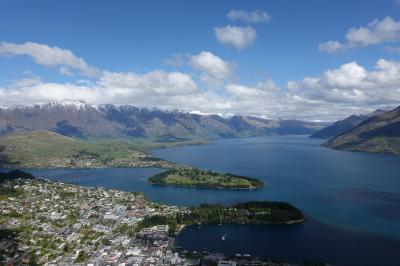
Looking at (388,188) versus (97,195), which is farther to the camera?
(388,188)

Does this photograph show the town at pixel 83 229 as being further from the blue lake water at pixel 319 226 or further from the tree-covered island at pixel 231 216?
the blue lake water at pixel 319 226

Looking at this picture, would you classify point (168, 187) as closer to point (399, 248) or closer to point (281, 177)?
point (281, 177)

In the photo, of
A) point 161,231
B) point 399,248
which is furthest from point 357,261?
point 161,231

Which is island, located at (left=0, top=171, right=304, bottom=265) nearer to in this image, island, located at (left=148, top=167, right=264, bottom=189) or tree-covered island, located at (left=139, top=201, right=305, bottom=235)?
tree-covered island, located at (left=139, top=201, right=305, bottom=235)

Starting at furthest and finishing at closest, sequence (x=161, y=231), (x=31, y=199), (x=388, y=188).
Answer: (x=388, y=188) < (x=31, y=199) < (x=161, y=231)

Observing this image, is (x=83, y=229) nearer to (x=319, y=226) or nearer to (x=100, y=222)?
(x=100, y=222)

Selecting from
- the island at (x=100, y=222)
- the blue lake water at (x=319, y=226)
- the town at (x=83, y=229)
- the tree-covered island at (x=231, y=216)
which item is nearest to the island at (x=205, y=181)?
the blue lake water at (x=319, y=226)

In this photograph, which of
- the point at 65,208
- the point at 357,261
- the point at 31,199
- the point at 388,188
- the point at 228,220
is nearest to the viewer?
the point at 357,261

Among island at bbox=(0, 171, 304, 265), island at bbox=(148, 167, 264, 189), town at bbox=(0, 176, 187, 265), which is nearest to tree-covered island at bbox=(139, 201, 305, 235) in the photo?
island at bbox=(0, 171, 304, 265)
